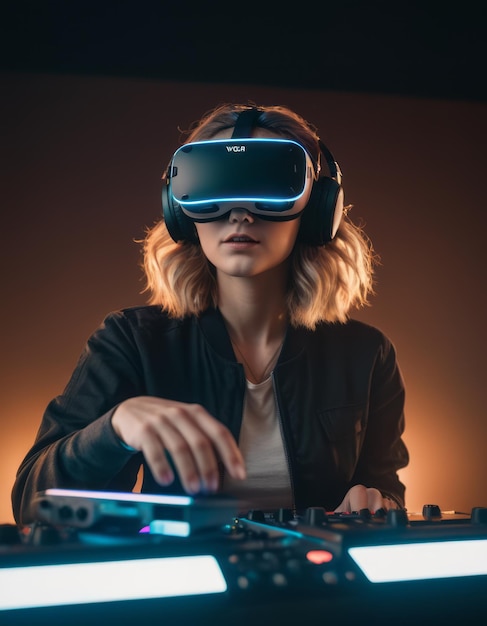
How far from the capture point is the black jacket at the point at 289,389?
4.16 feet

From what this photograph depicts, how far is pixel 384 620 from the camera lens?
422 mm

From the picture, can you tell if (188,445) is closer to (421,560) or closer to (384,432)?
(421,560)

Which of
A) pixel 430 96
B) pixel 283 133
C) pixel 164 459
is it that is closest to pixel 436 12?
pixel 430 96

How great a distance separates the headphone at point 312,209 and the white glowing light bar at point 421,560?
858 mm

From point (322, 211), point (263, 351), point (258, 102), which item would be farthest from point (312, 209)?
point (258, 102)

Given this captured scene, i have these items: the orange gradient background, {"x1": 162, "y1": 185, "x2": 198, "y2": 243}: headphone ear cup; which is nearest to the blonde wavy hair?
{"x1": 162, "y1": 185, "x2": 198, "y2": 243}: headphone ear cup

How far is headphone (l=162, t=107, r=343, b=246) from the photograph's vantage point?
4.20ft

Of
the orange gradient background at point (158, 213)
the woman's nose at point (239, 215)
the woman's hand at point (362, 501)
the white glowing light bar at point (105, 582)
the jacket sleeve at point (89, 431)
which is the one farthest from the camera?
the orange gradient background at point (158, 213)

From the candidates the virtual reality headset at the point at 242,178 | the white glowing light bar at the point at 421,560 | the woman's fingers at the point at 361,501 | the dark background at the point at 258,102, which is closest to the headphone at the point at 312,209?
the virtual reality headset at the point at 242,178

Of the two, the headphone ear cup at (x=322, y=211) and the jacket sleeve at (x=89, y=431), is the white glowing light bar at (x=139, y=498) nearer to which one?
the jacket sleeve at (x=89, y=431)

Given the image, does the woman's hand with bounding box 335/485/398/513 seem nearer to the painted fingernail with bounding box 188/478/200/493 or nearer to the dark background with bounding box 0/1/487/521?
the painted fingernail with bounding box 188/478/200/493

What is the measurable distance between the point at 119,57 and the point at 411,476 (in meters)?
2.28

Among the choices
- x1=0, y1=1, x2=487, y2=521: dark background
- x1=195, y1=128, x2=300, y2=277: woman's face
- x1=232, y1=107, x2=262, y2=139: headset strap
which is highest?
x1=0, y1=1, x2=487, y2=521: dark background

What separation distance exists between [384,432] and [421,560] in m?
1.08
